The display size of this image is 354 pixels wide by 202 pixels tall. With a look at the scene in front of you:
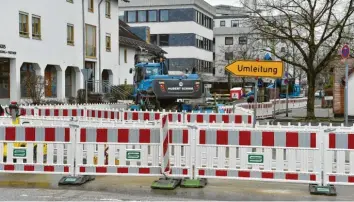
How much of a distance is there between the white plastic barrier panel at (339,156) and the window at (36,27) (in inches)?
1156

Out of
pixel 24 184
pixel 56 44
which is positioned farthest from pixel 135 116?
pixel 56 44

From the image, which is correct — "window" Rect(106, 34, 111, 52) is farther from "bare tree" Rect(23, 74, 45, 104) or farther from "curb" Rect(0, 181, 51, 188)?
"curb" Rect(0, 181, 51, 188)

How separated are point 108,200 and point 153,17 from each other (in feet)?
205

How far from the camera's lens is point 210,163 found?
10.7 m

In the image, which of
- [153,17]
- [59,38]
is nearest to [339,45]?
[59,38]

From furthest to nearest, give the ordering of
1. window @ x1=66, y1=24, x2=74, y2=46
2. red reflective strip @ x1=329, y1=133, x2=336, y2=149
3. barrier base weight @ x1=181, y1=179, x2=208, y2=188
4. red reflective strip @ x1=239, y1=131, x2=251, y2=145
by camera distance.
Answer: window @ x1=66, y1=24, x2=74, y2=46 < barrier base weight @ x1=181, y1=179, x2=208, y2=188 < red reflective strip @ x1=239, y1=131, x2=251, y2=145 < red reflective strip @ x1=329, y1=133, x2=336, y2=149

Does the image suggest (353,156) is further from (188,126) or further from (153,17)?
(153,17)

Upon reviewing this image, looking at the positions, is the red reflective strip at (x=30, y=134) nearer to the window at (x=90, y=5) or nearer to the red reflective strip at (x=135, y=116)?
the red reflective strip at (x=135, y=116)

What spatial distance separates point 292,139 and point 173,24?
6017 cm

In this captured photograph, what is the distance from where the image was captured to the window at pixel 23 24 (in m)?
35.2

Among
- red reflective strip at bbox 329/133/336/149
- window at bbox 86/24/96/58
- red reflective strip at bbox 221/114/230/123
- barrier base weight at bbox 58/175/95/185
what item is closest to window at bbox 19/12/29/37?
window at bbox 86/24/96/58

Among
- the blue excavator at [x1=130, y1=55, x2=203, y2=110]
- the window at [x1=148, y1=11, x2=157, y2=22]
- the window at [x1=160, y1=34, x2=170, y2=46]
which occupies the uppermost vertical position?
the window at [x1=148, y1=11, x2=157, y2=22]

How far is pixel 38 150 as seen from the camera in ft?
36.7

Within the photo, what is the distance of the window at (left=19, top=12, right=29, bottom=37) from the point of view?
115 feet
